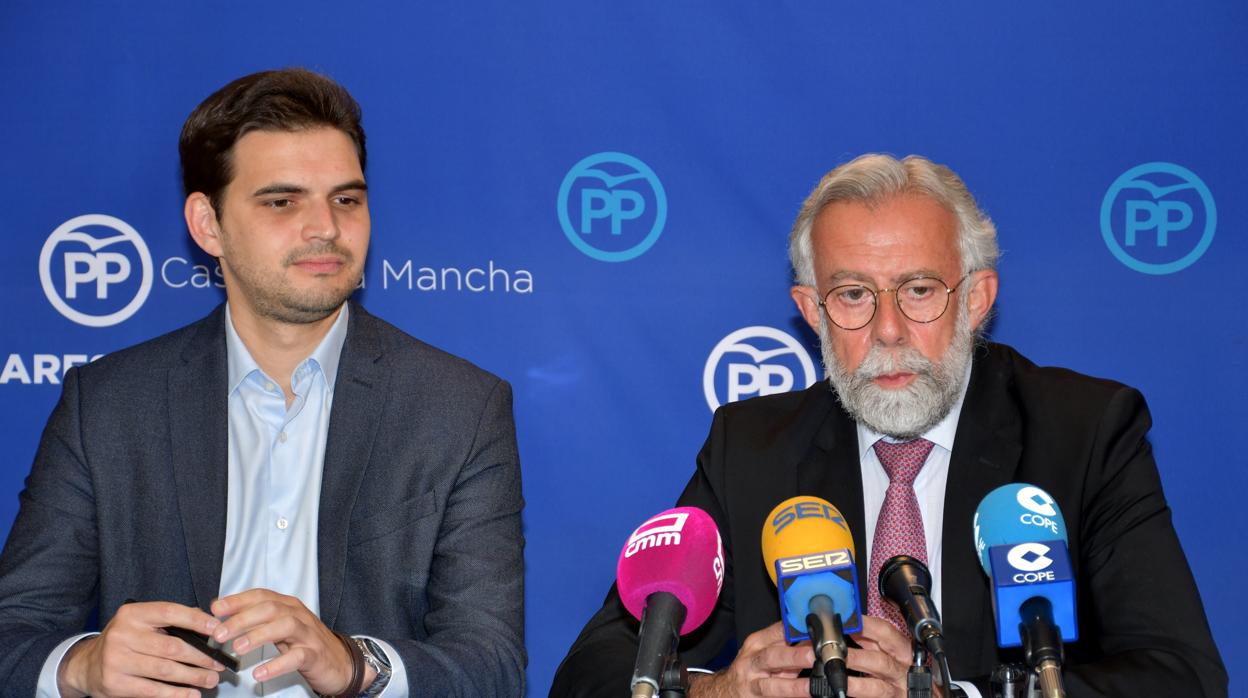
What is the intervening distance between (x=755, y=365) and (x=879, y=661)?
173 centimetres

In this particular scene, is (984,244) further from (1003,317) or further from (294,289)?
(294,289)

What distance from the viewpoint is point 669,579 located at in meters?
1.80

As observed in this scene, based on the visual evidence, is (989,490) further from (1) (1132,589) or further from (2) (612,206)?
(2) (612,206)

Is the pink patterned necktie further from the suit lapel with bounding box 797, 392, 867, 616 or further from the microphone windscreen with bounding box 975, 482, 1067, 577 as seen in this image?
the microphone windscreen with bounding box 975, 482, 1067, 577

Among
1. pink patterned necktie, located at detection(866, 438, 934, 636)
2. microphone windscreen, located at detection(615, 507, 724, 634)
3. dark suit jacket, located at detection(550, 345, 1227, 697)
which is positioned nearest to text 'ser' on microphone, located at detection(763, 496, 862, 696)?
microphone windscreen, located at detection(615, 507, 724, 634)

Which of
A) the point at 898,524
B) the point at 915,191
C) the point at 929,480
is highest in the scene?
the point at 915,191

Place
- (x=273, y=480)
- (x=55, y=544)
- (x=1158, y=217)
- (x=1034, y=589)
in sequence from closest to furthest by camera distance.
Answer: (x=1034, y=589) < (x=55, y=544) < (x=273, y=480) < (x=1158, y=217)

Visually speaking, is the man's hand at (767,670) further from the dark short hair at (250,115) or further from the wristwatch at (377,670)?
the dark short hair at (250,115)

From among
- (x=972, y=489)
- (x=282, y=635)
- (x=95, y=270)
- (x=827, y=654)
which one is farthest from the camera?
(x=95, y=270)

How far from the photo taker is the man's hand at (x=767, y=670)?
6.96 feet

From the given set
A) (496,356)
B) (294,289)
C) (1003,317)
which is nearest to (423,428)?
(294,289)

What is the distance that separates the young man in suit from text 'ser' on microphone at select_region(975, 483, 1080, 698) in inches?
49.8

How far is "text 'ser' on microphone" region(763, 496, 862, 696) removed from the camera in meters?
1.61

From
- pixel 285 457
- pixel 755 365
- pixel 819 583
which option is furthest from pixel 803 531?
pixel 755 365
